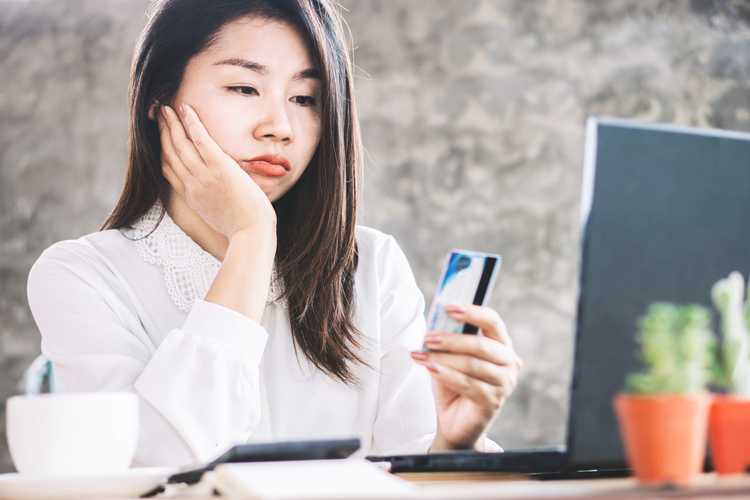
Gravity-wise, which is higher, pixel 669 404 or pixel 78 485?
pixel 669 404

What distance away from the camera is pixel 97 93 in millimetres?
3414

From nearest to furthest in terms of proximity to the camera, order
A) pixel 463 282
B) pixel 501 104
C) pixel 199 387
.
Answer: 1. pixel 463 282
2. pixel 199 387
3. pixel 501 104

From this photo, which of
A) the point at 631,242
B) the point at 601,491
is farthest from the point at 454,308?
the point at 601,491

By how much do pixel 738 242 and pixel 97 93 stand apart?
2955 millimetres

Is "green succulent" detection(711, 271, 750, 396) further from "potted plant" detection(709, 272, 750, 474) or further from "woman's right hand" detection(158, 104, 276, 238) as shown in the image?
"woman's right hand" detection(158, 104, 276, 238)

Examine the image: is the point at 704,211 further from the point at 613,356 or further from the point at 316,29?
the point at 316,29

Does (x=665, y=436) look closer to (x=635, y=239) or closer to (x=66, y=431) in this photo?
(x=635, y=239)

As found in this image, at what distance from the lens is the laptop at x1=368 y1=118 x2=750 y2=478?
75cm

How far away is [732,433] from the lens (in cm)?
74

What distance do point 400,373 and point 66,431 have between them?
33.2 inches

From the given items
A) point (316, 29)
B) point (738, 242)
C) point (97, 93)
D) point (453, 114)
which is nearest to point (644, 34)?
point (453, 114)

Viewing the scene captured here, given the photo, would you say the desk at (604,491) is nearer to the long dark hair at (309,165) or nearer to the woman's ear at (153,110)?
the long dark hair at (309,165)

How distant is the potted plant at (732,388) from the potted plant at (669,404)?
8cm

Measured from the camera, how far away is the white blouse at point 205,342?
3.80ft
